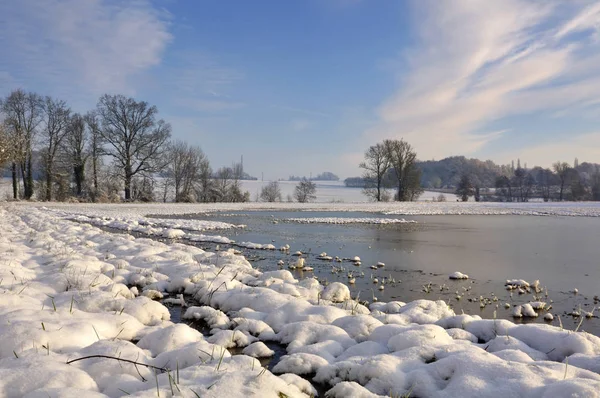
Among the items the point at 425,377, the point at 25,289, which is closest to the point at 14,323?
the point at 25,289

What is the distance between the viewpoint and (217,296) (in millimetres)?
5660

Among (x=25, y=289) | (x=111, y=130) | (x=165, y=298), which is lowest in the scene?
(x=165, y=298)

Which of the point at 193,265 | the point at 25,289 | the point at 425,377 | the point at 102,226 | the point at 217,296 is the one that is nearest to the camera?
the point at 425,377

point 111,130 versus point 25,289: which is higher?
point 111,130

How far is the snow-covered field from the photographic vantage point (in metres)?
2.71

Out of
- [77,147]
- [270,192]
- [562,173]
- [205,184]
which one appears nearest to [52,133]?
[77,147]

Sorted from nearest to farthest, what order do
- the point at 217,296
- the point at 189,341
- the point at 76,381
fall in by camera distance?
the point at 76,381 → the point at 189,341 → the point at 217,296

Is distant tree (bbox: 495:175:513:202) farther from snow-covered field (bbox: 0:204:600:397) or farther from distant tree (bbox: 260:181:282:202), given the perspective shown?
snow-covered field (bbox: 0:204:600:397)

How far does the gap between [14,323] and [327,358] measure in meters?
3.00

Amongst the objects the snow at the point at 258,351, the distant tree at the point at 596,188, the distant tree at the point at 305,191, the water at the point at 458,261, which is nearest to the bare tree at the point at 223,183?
the distant tree at the point at 305,191

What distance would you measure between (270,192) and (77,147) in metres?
38.2

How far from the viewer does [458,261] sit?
968cm

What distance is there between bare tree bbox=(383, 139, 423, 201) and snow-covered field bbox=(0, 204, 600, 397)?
48935 millimetres

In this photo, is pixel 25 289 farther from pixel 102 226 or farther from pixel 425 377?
pixel 102 226
